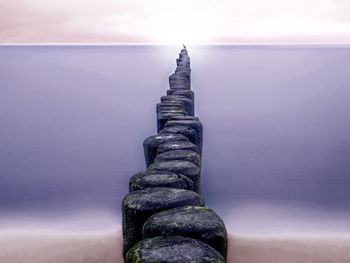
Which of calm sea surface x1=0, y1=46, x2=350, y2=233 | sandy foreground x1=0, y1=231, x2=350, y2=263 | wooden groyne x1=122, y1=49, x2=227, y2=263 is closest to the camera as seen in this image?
wooden groyne x1=122, y1=49, x2=227, y2=263

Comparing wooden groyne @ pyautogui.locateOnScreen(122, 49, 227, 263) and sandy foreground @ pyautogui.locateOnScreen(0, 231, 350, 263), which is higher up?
wooden groyne @ pyautogui.locateOnScreen(122, 49, 227, 263)

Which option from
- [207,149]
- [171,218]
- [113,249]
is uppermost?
[207,149]

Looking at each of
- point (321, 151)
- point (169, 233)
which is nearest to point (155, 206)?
point (169, 233)

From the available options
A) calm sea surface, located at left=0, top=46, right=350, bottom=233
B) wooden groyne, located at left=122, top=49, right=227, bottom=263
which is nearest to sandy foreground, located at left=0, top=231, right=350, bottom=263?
calm sea surface, located at left=0, top=46, right=350, bottom=233

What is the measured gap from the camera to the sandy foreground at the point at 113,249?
3.18m

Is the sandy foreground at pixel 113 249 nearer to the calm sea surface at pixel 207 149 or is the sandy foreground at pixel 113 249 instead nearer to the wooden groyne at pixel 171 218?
the calm sea surface at pixel 207 149

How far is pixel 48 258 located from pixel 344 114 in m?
7.07

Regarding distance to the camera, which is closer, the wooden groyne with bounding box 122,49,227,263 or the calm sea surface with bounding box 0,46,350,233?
the wooden groyne with bounding box 122,49,227,263

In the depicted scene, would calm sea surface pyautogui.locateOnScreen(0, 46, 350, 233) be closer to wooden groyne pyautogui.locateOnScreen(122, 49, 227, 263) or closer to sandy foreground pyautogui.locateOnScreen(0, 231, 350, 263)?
sandy foreground pyautogui.locateOnScreen(0, 231, 350, 263)

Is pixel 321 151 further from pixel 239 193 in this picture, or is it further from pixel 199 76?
pixel 199 76

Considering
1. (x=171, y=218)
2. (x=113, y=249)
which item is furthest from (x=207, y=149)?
(x=171, y=218)

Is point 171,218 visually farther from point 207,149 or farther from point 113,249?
point 207,149

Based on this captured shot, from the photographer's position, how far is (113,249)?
331 centimetres

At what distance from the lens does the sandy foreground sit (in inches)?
125
